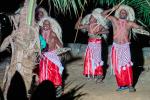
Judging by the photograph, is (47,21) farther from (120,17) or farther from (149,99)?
(149,99)

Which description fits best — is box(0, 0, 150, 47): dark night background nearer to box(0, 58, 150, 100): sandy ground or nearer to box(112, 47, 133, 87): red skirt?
box(0, 58, 150, 100): sandy ground

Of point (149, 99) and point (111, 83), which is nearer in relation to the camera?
point (149, 99)

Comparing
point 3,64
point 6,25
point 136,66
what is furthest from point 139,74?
point 6,25

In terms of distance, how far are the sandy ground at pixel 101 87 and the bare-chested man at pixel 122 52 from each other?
19cm

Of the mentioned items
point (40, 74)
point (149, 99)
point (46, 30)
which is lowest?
point (149, 99)

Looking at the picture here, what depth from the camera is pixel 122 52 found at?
21.6 feet

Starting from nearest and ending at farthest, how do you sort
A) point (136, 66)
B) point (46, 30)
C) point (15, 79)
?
point (15, 79), point (46, 30), point (136, 66)

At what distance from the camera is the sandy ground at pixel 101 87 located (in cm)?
623

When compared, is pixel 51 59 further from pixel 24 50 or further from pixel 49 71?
pixel 24 50

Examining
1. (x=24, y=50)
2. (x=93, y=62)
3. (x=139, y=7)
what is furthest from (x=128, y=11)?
(x=139, y=7)

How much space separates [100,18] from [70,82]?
A: 142cm

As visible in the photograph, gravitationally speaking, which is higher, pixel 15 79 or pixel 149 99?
pixel 15 79

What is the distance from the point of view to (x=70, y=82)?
24.4ft

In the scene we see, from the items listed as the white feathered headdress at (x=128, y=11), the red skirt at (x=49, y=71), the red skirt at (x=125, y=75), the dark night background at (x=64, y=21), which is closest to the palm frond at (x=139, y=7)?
the dark night background at (x=64, y=21)
